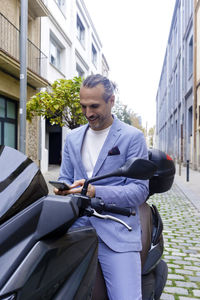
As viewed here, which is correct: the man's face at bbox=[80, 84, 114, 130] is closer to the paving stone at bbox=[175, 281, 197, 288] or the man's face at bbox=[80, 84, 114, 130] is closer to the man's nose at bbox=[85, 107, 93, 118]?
the man's nose at bbox=[85, 107, 93, 118]

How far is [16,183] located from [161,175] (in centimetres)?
171

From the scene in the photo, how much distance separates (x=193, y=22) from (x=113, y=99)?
62.9ft

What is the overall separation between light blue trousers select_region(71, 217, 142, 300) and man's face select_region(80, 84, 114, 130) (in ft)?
2.50

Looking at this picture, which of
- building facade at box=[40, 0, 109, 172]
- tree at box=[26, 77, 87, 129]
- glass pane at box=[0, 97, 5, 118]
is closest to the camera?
tree at box=[26, 77, 87, 129]

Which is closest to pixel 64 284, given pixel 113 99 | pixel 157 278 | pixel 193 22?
pixel 113 99

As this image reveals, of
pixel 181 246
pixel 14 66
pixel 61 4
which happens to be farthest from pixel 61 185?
pixel 61 4

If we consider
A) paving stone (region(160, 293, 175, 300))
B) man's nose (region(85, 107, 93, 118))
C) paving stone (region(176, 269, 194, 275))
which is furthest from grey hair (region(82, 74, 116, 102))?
paving stone (region(176, 269, 194, 275))

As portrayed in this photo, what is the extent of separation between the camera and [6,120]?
11578 millimetres

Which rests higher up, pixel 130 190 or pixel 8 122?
pixel 8 122

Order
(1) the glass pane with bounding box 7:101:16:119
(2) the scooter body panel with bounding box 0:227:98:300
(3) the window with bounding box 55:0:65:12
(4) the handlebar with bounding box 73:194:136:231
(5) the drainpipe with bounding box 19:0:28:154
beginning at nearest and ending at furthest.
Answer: (2) the scooter body panel with bounding box 0:227:98:300
(4) the handlebar with bounding box 73:194:136:231
(5) the drainpipe with bounding box 19:0:28:154
(1) the glass pane with bounding box 7:101:16:119
(3) the window with bounding box 55:0:65:12

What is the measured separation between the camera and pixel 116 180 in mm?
1781

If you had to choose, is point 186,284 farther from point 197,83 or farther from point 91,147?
point 197,83

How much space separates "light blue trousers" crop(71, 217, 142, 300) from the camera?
1541mm

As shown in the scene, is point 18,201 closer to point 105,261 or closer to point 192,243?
point 105,261
